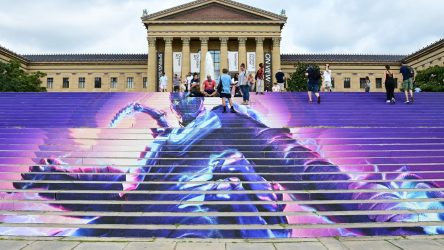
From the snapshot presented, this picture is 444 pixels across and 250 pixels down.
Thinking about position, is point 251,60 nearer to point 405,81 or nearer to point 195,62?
point 195,62

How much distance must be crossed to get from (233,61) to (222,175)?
4663cm

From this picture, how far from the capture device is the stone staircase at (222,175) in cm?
730

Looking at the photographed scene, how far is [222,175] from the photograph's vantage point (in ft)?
30.4

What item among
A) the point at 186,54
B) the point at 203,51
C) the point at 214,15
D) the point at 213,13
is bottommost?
the point at 186,54

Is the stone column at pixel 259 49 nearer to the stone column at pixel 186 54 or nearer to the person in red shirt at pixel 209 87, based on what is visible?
the stone column at pixel 186 54

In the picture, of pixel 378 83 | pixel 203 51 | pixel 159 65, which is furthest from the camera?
pixel 378 83

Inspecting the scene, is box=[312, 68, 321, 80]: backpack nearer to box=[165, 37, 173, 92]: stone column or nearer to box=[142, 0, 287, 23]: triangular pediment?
box=[165, 37, 173, 92]: stone column

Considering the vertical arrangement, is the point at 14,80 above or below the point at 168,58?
below

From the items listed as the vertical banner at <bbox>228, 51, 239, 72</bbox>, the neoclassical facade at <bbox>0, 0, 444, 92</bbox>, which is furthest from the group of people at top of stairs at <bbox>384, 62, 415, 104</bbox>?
the vertical banner at <bbox>228, 51, 239, 72</bbox>

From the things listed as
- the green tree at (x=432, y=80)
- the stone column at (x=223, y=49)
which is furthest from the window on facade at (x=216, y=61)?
the green tree at (x=432, y=80)

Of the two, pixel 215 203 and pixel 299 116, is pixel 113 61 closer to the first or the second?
pixel 299 116

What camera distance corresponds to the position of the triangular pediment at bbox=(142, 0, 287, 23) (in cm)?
5459

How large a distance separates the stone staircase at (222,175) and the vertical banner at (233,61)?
130 ft

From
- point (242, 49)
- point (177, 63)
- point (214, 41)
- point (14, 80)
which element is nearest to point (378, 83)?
point (242, 49)
